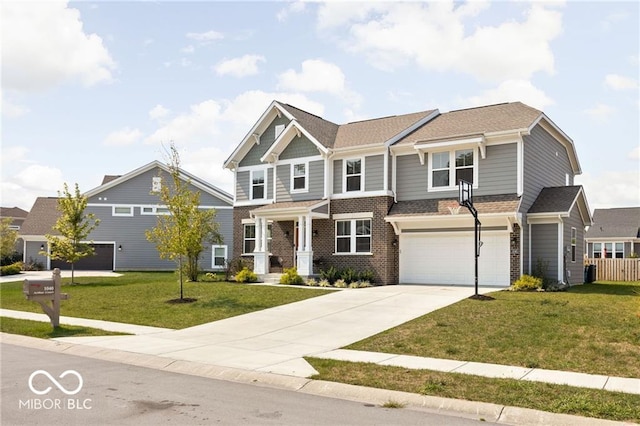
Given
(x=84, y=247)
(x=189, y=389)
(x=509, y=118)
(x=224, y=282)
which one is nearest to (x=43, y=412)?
(x=189, y=389)

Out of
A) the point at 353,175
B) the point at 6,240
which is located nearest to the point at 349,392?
the point at 353,175

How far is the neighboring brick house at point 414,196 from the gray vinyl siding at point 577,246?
0.16 ft

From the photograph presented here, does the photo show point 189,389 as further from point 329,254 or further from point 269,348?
point 329,254

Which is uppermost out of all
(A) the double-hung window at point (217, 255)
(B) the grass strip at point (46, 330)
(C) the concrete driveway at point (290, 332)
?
(A) the double-hung window at point (217, 255)

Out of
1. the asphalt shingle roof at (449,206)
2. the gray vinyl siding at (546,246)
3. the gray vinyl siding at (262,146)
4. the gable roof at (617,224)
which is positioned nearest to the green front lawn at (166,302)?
the asphalt shingle roof at (449,206)

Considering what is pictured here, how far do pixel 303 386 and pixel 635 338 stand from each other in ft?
24.0

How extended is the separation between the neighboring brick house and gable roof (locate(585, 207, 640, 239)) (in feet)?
64.2

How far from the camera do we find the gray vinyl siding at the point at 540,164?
933 inches

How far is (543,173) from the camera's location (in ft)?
84.5

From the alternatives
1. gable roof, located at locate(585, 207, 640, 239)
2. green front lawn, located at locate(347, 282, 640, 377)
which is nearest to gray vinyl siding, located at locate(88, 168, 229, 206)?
green front lawn, located at locate(347, 282, 640, 377)

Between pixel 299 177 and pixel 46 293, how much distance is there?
14671 millimetres

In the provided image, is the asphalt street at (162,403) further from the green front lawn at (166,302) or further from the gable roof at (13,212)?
the gable roof at (13,212)

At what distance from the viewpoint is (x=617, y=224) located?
157ft

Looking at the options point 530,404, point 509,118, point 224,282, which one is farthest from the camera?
point 224,282
